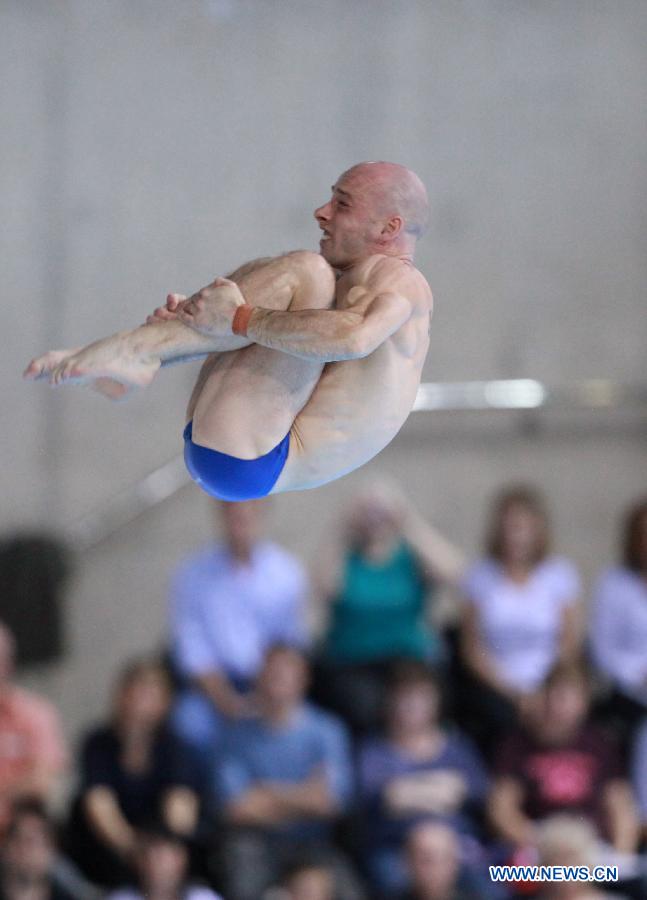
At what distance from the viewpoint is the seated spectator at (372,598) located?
5.14 metres

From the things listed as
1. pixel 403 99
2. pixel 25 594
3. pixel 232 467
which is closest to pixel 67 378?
pixel 232 467

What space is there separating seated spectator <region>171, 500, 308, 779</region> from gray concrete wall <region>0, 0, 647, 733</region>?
77 centimetres

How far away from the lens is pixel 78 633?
6.03 m

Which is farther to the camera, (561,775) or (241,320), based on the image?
(561,775)

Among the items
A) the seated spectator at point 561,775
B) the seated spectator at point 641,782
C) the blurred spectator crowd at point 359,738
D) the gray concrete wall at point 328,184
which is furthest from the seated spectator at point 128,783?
the seated spectator at point 641,782

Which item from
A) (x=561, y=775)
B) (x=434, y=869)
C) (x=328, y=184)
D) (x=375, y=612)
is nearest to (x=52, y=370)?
(x=434, y=869)

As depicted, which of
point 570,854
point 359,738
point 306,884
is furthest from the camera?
point 359,738

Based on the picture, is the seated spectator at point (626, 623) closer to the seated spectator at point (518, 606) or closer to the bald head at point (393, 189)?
the seated spectator at point (518, 606)

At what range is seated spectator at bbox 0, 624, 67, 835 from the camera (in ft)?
16.4

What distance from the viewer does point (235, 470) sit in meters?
2.88

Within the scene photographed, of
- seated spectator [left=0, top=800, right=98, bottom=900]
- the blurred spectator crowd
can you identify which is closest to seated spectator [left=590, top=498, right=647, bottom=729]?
the blurred spectator crowd

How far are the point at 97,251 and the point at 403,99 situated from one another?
1.46 metres

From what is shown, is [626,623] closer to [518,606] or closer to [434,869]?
[518,606]

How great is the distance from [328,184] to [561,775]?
2710 mm
